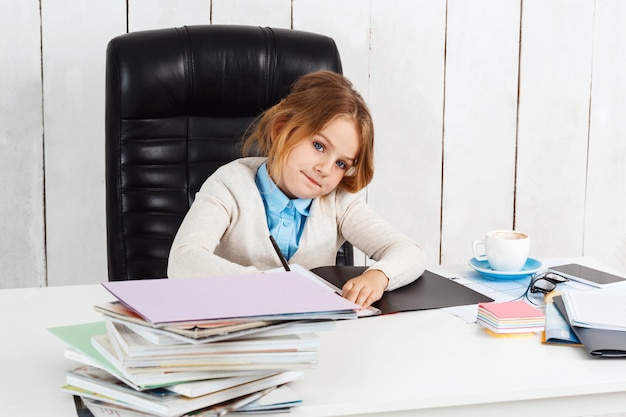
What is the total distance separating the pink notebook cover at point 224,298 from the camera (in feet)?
2.70

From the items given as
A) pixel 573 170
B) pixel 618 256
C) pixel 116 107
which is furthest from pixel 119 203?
pixel 618 256

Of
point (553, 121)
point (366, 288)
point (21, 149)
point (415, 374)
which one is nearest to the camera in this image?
point (415, 374)

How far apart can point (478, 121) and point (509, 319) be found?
59.2 inches

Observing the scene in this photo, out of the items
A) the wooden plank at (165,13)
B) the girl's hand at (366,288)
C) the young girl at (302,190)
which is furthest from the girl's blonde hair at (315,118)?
the wooden plank at (165,13)

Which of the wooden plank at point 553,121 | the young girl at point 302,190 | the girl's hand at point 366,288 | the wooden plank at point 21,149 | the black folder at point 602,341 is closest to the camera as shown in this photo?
the black folder at point 602,341

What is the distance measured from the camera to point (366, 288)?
4.19ft

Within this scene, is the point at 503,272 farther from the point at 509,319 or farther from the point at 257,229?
the point at 257,229

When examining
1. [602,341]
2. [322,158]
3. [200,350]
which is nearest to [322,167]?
[322,158]

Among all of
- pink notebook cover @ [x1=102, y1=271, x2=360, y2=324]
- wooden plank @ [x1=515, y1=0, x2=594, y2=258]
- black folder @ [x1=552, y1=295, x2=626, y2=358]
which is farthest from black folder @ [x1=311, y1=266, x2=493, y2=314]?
wooden plank @ [x1=515, y1=0, x2=594, y2=258]

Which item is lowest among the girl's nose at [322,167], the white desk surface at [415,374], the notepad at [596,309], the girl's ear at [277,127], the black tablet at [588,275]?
the white desk surface at [415,374]

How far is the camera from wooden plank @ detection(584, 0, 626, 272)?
8.46 feet

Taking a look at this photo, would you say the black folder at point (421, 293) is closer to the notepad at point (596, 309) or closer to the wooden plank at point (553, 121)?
the notepad at point (596, 309)

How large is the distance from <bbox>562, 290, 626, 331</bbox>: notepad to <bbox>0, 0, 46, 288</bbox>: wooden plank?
1.58m

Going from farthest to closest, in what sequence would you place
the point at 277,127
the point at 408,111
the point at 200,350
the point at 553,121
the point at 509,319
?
the point at 553,121 < the point at 408,111 < the point at 277,127 < the point at 509,319 < the point at 200,350
